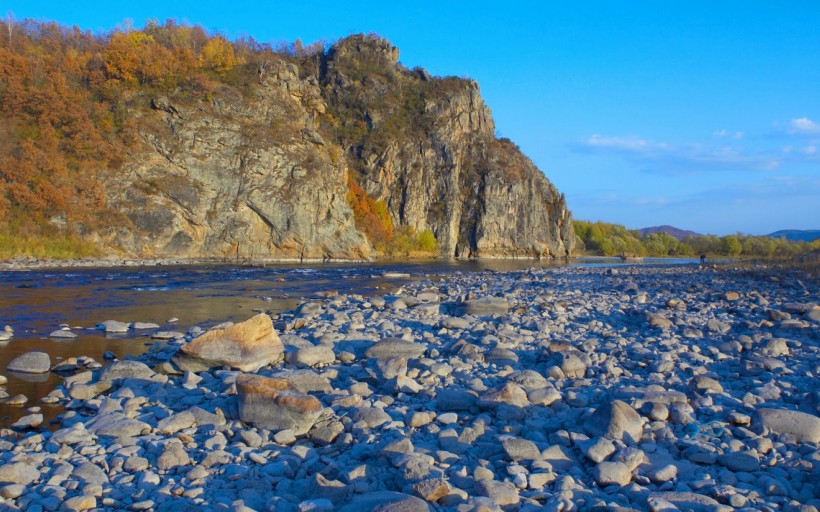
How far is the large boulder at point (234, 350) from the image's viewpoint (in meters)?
8.76

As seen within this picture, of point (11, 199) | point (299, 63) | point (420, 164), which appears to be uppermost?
point (299, 63)

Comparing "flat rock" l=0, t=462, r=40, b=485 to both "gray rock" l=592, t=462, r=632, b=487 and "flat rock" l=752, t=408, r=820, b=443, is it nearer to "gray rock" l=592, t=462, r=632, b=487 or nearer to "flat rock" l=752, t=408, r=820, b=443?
"gray rock" l=592, t=462, r=632, b=487

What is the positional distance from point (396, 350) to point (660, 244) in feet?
480

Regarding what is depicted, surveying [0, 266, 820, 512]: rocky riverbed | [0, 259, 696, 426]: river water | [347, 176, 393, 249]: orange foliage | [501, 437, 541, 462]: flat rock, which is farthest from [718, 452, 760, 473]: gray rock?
[347, 176, 393, 249]: orange foliage

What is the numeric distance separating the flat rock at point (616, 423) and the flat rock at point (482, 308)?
30.9 ft

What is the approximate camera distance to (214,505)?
4.23 metres

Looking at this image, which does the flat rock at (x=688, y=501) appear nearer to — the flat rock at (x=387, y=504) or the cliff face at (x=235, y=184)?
the flat rock at (x=387, y=504)

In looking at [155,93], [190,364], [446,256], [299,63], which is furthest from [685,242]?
[190,364]

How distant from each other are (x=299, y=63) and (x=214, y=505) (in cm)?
10969

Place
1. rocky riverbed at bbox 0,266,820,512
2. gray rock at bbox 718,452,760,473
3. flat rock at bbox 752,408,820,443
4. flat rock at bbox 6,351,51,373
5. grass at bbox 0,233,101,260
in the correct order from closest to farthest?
rocky riverbed at bbox 0,266,820,512 < gray rock at bbox 718,452,760,473 < flat rock at bbox 752,408,820,443 < flat rock at bbox 6,351,51,373 < grass at bbox 0,233,101,260

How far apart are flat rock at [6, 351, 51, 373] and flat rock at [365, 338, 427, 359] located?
545cm

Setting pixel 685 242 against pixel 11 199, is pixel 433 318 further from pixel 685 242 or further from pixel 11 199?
pixel 685 242

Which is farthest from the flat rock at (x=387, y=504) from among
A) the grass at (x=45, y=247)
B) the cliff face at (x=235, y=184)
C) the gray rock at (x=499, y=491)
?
the cliff face at (x=235, y=184)

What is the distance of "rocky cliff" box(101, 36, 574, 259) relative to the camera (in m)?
54.3
